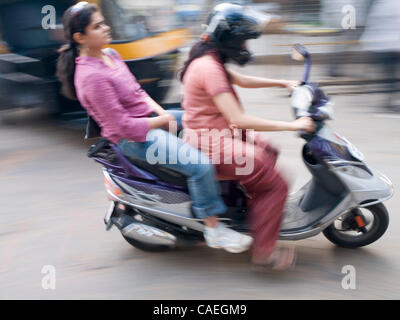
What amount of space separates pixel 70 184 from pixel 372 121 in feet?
11.6

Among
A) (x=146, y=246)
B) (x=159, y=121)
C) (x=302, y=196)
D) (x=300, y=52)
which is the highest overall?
(x=300, y=52)

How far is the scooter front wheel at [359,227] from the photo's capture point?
10.1 feet

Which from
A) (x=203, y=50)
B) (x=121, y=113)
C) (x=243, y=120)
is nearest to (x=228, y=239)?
(x=243, y=120)

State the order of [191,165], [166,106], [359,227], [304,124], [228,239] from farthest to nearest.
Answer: [166,106] < [359,227] < [228,239] < [191,165] < [304,124]

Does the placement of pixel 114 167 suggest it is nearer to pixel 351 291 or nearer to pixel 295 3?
pixel 351 291

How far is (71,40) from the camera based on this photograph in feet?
10.00

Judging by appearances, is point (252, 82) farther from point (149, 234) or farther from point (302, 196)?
point (149, 234)

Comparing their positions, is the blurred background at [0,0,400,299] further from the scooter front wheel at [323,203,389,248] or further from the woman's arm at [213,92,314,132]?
the woman's arm at [213,92,314,132]

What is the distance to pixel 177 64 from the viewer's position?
20.5ft

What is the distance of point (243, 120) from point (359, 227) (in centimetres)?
101

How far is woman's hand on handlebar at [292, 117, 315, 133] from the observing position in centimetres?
277

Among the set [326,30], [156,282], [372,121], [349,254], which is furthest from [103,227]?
[326,30]

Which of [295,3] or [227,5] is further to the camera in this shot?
[295,3]

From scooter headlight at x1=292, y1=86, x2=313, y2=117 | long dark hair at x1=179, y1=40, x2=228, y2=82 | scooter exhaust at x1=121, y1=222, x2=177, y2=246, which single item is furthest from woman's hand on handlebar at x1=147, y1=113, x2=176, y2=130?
scooter headlight at x1=292, y1=86, x2=313, y2=117
